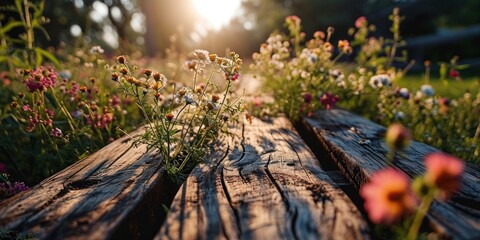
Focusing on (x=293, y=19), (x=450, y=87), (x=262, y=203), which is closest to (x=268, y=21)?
(x=450, y=87)

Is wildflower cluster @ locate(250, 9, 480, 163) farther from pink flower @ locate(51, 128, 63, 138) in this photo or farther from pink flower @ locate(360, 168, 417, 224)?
pink flower @ locate(360, 168, 417, 224)

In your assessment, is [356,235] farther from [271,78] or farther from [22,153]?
[271,78]

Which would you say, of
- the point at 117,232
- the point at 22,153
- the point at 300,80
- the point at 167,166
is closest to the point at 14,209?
the point at 117,232

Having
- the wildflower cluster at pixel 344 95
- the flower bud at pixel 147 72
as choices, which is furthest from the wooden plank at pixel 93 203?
the wildflower cluster at pixel 344 95

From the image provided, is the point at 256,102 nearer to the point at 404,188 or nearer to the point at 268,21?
the point at 404,188

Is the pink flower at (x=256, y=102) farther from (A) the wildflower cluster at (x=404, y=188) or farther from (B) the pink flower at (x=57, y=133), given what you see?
(A) the wildflower cluster at (x=404, y=188)
